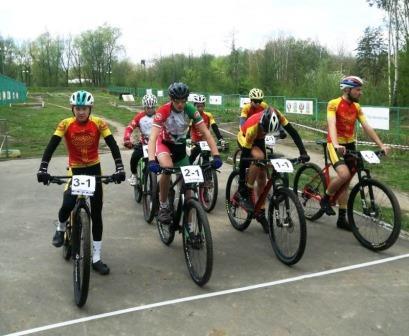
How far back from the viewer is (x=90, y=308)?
4277 millimetres

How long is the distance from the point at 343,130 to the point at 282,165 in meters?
1.54

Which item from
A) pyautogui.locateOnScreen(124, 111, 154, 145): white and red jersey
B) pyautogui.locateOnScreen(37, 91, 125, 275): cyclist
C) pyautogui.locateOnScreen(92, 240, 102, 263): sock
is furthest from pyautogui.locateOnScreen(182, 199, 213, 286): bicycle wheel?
pyautogui.locateOnScreen(124, 111, 154, 145): white and red jersey

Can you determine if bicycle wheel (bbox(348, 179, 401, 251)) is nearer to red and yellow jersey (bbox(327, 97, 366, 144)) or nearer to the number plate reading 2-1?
red and yellow jersey (bbox(327, 97, 366, 144))

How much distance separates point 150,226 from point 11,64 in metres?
98.6

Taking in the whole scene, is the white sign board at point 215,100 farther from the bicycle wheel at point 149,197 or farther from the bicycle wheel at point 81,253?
the bicycle wheel at point 81,253

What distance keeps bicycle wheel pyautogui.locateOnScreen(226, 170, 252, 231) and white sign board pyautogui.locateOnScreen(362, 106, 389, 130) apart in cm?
1184

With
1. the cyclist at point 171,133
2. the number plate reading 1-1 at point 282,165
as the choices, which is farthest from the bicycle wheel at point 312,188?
the cyclist at point 171,133

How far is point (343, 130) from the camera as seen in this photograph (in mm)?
6523

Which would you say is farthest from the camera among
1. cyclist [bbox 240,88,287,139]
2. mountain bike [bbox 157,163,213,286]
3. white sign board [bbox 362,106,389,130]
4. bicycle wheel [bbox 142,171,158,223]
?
white sign board [bbox 362,106,389,130]

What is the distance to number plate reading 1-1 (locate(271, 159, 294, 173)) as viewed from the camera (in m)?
5.37

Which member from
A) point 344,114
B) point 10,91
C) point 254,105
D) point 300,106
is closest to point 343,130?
point 344,114

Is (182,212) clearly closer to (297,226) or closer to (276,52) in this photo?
(297,226)

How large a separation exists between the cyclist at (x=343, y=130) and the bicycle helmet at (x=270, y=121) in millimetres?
903

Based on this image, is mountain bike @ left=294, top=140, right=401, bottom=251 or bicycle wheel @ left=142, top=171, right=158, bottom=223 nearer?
mountain bike @ left=294, top=140, right=401, bottom=251
